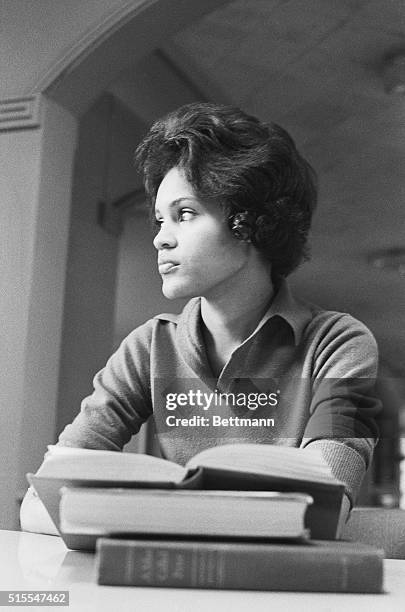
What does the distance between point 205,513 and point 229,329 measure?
1.99 feet

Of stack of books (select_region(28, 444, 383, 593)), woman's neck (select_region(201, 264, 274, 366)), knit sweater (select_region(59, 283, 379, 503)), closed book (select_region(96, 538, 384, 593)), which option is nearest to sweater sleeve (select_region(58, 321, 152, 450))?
knit sweater (select_region(59, 283, 379, 503))

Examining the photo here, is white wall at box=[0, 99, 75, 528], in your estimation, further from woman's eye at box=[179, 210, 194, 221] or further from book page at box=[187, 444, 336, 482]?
book page at box=[187, 444, 336, 482]

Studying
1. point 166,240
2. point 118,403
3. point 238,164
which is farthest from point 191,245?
point 118,403

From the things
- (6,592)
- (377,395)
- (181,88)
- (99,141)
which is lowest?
(6,592)

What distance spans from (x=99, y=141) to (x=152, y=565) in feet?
11.8

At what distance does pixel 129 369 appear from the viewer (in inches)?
46.9

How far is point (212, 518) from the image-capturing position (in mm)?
566

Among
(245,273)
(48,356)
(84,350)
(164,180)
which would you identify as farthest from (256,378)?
(84,350)

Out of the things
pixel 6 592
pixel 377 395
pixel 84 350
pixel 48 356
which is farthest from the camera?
pixel 84 350

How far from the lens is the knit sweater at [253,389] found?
40.2 inches

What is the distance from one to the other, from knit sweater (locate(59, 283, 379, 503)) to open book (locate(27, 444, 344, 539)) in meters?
0.34

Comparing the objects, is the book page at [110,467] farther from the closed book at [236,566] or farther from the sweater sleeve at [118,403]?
the sweater sleeve at [118,403]

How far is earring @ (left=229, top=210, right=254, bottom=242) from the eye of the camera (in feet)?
3.67

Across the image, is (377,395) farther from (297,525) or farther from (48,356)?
(48,356)
